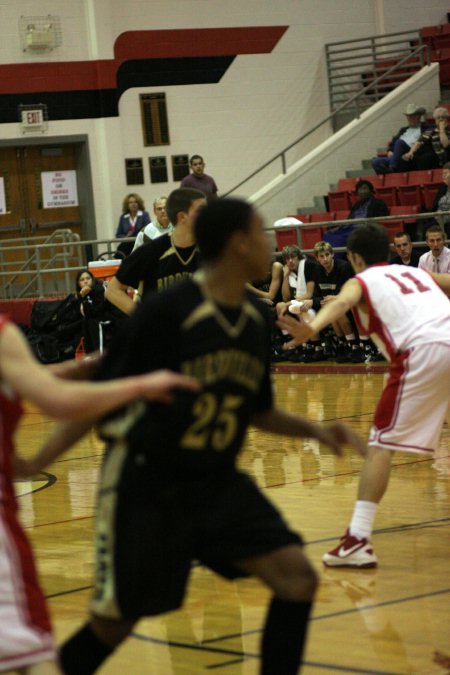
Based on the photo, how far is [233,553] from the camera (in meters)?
3.31

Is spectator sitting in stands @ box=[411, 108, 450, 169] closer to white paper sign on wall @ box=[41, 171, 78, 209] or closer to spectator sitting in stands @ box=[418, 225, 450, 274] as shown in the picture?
spectator sitting in stands @ box=[418, 225, 450, 274]

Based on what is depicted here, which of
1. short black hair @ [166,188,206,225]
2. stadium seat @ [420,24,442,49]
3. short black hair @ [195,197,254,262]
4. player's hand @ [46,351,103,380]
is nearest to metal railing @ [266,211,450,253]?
stadium seat @ [420,24,442,49]

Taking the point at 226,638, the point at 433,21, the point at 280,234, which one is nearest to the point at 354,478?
the point at 226,638

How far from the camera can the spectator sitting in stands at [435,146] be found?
659 inches

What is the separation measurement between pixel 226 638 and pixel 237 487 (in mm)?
1402

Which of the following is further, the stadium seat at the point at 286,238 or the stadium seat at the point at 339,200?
the stadium seat at the point at 339,200

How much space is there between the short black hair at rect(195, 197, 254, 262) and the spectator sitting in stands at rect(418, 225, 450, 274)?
9.41 m

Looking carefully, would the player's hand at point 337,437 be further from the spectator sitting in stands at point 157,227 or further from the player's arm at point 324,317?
the spectator sitting in stands at point 157,227

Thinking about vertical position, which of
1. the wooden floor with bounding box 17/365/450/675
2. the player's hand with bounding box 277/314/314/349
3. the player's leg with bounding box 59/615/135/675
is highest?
the player's hand with bounding box 277/314/314/349

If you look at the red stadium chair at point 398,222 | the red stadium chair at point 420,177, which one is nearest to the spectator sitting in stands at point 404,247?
the red stadium chair at point 398,222

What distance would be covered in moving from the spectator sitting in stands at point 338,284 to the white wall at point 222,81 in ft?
22.0

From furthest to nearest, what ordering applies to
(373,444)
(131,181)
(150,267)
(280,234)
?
(131,181) → (280,234) → (150,267) → (373,444)

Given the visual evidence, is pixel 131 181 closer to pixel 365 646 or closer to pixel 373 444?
pixel 373 444

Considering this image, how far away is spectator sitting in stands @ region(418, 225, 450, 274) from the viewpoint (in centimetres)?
1252
